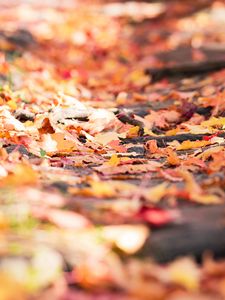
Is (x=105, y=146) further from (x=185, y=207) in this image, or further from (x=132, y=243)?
(x=132, y=243)

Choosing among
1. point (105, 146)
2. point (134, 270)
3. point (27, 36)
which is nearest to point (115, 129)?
point (105, 146)

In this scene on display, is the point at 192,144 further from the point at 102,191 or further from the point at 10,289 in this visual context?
the point at 10,289

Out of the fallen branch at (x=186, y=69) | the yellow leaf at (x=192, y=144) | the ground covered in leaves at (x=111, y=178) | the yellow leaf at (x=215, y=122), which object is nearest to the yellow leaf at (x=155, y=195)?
the ground covered in leaves at (x=111, y=178)

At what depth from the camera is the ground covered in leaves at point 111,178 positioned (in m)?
1.52

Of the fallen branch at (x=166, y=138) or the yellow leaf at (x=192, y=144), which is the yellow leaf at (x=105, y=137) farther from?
the yellow leaf at (x=192, y=144)

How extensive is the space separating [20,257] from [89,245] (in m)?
0.20

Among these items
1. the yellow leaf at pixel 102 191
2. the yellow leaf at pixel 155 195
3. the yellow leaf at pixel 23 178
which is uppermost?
the yellow leaf at pixel 23 178

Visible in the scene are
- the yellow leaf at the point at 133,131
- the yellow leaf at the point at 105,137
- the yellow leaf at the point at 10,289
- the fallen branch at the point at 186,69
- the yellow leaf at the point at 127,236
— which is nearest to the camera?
the yellow leaf at the point at 10,289

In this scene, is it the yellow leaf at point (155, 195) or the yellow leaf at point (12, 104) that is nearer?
the yellow leaf at point (155, 195)

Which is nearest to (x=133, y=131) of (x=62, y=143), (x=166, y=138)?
(x=166, y=138)

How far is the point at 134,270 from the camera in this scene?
1.53m

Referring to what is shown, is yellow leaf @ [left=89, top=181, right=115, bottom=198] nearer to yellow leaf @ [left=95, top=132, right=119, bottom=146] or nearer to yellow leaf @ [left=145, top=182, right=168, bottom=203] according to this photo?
yellow leaf @ [left=145, top=182, right=168, bottom=203]

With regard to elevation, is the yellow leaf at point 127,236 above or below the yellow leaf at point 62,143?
below

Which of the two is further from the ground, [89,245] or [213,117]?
[213,117]
